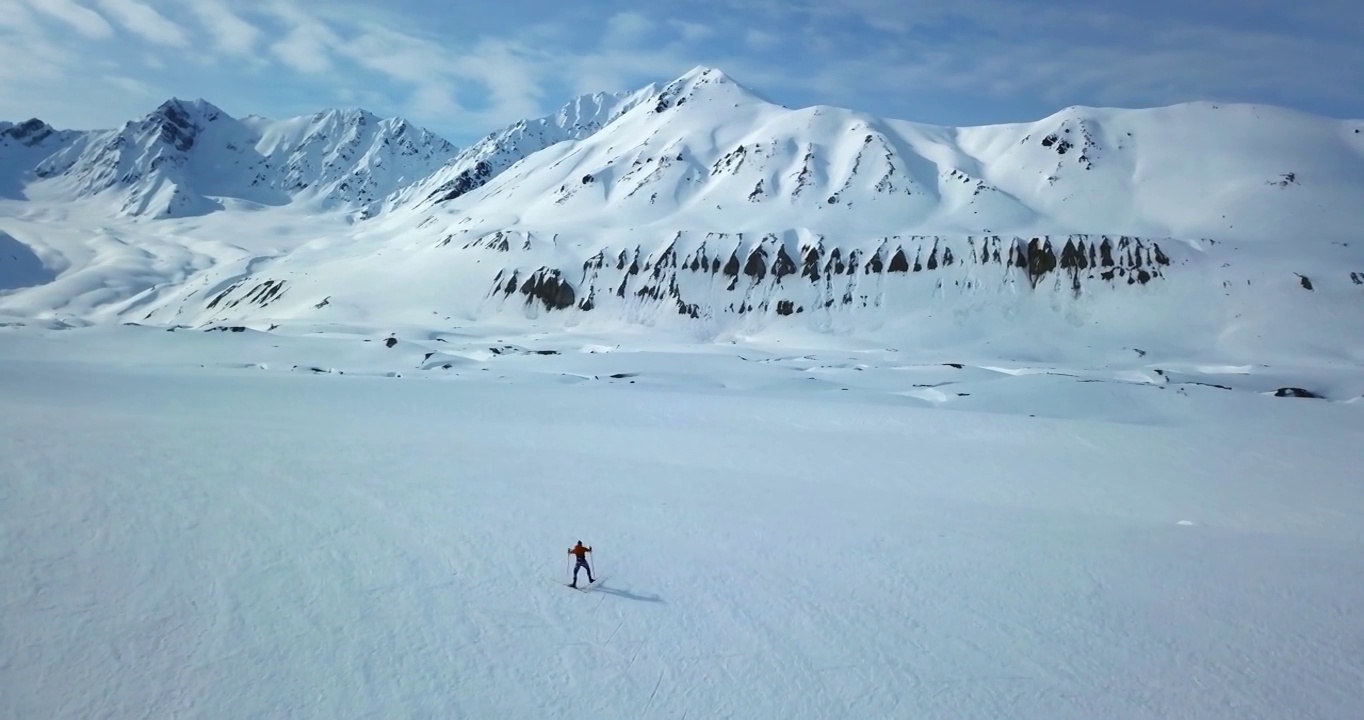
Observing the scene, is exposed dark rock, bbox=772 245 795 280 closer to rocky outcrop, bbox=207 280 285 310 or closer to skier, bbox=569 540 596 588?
rocky outcrop, bbox=207 280 285 310

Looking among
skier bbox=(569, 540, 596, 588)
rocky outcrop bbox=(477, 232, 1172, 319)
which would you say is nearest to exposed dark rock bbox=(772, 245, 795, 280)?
rocky outcrop bbox=(477, 232, 1172, 319)

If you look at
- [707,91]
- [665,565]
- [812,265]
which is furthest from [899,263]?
[707,91]

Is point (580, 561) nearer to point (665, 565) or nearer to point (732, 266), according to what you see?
point (665, 565)

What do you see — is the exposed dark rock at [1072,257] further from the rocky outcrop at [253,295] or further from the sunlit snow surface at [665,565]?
the rocky outcrop at [253,295]

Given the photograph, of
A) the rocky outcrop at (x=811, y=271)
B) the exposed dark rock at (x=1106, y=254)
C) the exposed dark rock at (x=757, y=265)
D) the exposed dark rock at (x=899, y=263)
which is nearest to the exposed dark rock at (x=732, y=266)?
the rocky outcrop at (x=811, y=271)

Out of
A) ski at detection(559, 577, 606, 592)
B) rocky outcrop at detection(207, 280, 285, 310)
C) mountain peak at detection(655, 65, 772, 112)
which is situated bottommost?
ski at detection(559, 577, 606, 592)

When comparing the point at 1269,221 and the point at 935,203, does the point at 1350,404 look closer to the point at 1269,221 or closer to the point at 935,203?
the point at 1269,221
